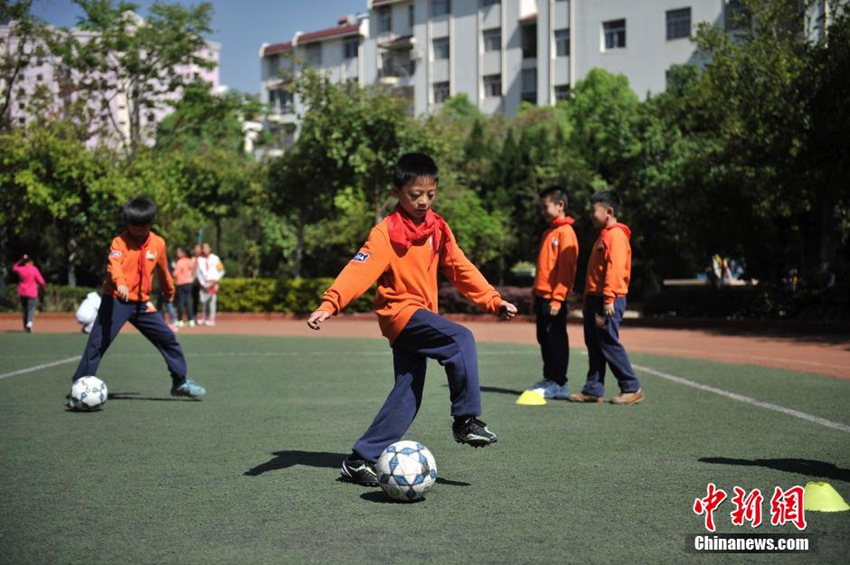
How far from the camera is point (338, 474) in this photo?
605 centimetres

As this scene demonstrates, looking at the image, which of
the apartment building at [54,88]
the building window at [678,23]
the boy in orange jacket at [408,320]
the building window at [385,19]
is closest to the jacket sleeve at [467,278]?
the boy in orange jacket at [408,320]

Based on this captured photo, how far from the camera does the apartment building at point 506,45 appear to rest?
52094 millimetres

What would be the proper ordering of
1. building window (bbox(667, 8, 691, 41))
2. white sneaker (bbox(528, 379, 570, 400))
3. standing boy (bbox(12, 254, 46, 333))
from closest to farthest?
white sneaker (bbox(528, 379, 570, 400))
standing boy (bbox(12, 254, 46, 333))
building window (bbox(667, 8, 691, 41))

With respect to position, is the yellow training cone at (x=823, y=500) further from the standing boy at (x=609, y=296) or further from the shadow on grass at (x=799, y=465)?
the standing boy at (x=609, y=296)

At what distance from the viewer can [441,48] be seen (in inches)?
2579

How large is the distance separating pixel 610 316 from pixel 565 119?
3934cm

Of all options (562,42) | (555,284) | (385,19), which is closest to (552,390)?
(555,284)

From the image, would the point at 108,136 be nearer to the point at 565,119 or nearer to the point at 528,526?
the point at 565,119

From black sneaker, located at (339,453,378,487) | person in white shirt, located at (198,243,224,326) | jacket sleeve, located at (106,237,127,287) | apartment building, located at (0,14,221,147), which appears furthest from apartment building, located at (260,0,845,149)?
black sneaker, located at (339,453,378,487)

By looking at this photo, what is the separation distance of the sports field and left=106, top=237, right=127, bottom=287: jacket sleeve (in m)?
1.13

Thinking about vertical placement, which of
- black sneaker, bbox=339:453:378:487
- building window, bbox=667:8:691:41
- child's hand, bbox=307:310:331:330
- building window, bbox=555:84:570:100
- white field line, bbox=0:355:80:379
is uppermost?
building window, bbox=667:8:691:41

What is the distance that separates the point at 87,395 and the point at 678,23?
47132mm

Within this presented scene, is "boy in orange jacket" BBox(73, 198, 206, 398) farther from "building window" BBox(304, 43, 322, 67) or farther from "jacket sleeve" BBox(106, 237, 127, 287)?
"building window" BBox(304, 43, 322, 67)

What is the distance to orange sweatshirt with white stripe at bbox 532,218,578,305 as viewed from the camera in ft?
32.0
